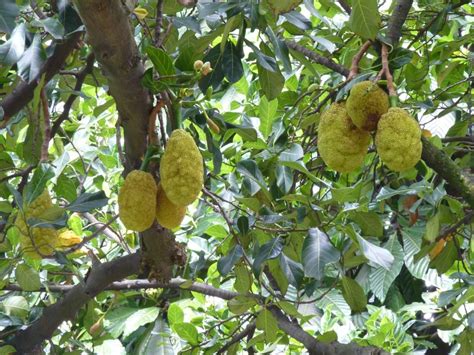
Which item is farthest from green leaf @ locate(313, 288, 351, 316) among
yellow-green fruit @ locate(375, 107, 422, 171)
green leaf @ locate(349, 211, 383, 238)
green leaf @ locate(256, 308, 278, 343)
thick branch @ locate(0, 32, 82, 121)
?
yellow-green fruit @ locate(375, 107, 422, 171)

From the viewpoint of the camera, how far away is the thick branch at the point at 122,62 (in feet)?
3.13

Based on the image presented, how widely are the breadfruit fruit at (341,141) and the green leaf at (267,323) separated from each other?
545 millimetres

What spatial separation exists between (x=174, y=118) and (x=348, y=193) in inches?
13.7

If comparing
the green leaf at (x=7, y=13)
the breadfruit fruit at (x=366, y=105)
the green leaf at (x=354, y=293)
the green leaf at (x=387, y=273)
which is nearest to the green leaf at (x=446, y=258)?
the green leaf at (x=354, y=293)

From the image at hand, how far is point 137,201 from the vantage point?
39.9 inches

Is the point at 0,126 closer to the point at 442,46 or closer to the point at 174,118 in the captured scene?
the point at 174,118

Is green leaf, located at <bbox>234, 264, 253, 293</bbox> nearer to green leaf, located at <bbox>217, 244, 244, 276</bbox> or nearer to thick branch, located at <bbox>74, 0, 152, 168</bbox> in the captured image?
green leaf, located at <bbox>217, 244, 244, 276</bbox>

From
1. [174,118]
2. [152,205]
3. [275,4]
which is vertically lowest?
[152,205]

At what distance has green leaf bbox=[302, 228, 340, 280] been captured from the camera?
1221 millimetres

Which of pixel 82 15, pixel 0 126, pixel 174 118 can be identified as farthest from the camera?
pixel 0 126

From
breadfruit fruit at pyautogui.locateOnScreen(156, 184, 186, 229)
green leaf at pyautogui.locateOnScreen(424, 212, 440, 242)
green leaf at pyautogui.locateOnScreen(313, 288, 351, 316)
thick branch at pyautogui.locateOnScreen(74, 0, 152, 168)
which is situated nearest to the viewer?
thick branch at pyautogui.locateOnScreen(74, 0, 152, 168)

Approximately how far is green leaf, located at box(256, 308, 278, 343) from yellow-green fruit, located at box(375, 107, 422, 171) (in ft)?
2.01

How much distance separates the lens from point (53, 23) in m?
1.14

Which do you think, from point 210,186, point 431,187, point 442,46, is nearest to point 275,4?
point 431,187
